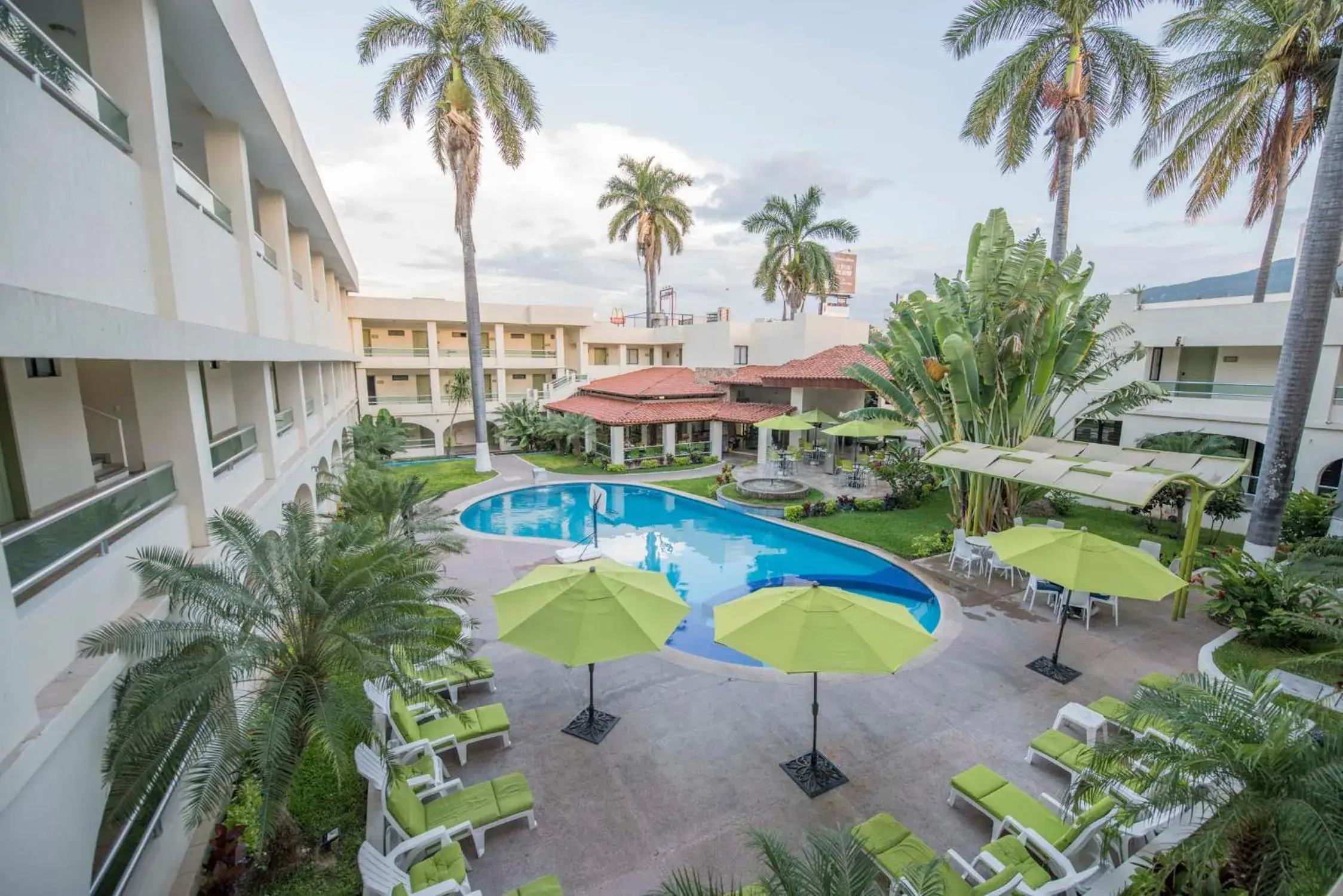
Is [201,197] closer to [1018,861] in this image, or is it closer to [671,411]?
[1018,861]

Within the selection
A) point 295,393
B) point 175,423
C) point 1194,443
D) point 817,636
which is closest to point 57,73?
point 175,423

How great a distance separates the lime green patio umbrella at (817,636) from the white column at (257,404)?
9.24m

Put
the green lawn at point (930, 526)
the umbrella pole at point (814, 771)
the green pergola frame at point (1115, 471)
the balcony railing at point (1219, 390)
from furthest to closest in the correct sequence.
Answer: the balcony railing at point (1219, 390) → the green lawn at point (930, 526) → the green pergola frame at point (1115, 471) → the umbrella pole at point (814, 771)

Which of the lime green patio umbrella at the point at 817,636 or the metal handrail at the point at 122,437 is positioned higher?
the metal handrail at the point at 122,437

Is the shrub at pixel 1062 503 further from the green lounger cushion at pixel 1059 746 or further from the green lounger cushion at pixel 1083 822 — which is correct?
the green lounger cushion at pixel 1083 822

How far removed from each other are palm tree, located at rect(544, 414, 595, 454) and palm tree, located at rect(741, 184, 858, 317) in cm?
1610

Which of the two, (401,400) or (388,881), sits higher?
(401,400)

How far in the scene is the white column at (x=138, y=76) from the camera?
5914mm

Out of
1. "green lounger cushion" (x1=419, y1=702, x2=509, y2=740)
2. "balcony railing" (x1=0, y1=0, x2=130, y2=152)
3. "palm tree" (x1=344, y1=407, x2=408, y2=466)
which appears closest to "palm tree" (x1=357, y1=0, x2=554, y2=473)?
"palm tree" (x1=344, y1=407, x2=408, y2=466)

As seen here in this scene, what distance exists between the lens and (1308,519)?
1480cm

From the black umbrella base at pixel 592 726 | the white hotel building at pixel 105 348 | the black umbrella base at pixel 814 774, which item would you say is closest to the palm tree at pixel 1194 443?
Result: the black umbrella base at pixel 814 774

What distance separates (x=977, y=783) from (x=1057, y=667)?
4475mm

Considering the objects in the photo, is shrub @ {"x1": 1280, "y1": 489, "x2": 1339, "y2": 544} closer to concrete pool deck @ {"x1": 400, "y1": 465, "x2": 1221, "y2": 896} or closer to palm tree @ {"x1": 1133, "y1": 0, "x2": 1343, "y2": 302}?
concrete pool deck @ {"x1": 400, "y1": 465, "x2": 1221, "y2": 896}

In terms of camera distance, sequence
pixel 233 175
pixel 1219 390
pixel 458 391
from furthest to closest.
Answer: pixel 458 391 < pixel 1219 390 < pixel 233 175
